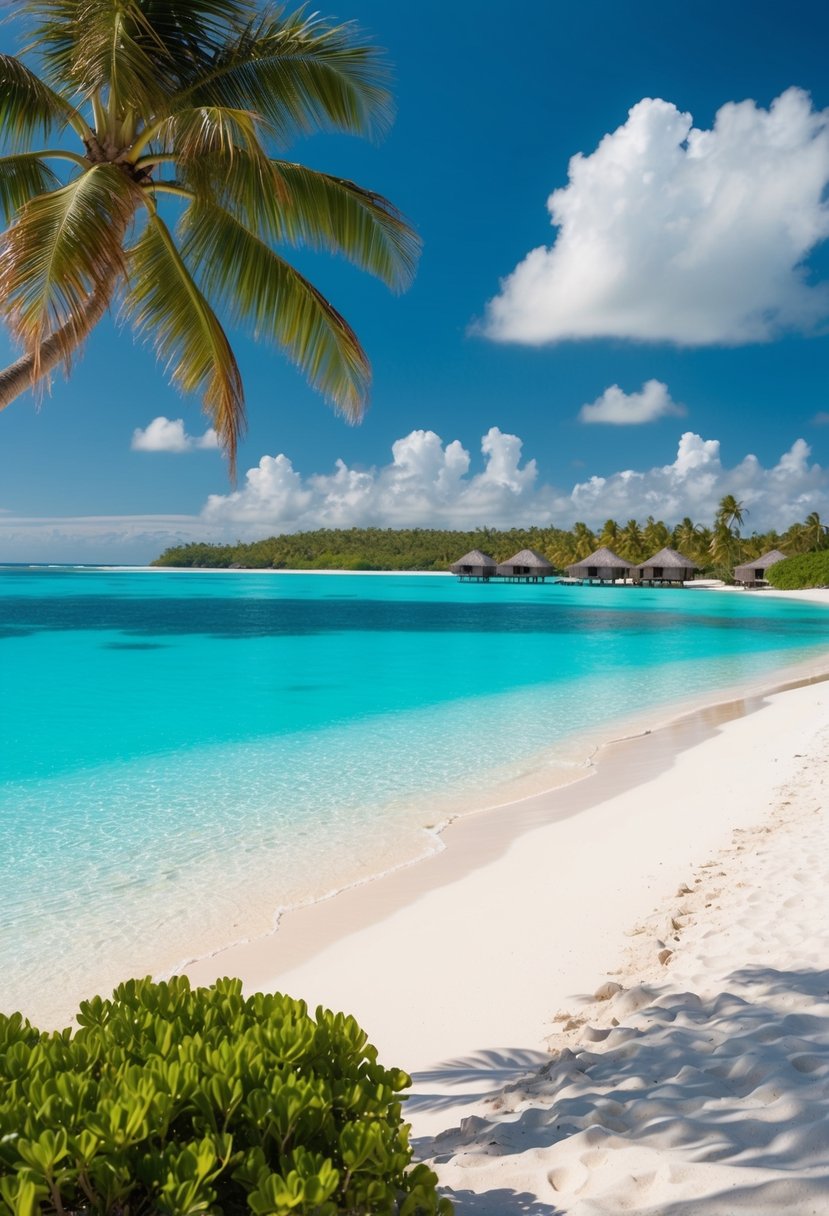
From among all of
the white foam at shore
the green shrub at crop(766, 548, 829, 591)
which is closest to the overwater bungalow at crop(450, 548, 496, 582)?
the green shrub at crop(766, 548, 829, 591)

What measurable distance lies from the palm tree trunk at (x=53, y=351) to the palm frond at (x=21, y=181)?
3.59 feet

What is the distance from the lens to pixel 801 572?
58.9 m

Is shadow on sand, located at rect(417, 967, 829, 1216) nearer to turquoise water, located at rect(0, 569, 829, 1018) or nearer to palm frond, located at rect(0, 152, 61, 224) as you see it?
turquoise water, located at rect(0, 569, 829, 1018)

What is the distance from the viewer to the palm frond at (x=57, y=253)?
14.5 feet

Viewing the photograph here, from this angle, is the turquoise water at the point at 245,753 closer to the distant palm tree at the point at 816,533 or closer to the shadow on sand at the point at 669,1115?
the shadow on sand at the point at 669,1115

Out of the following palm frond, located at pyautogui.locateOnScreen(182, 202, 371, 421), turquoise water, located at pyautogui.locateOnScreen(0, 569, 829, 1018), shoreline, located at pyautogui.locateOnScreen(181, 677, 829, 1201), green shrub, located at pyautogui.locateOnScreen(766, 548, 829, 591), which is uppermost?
palm frond, located at pyautogui.locateOnScreen(182, 202, 371, 421)

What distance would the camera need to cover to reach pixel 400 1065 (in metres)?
3.30

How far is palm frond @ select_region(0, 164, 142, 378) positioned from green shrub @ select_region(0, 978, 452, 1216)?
386 cm

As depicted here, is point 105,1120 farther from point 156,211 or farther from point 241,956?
point 156,211

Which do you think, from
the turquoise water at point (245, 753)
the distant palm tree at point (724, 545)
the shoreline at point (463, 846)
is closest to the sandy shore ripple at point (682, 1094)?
the shoreline at point (463, 846)

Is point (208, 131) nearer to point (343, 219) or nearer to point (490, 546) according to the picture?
point (343, 219)

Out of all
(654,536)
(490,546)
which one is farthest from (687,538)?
(490,546)

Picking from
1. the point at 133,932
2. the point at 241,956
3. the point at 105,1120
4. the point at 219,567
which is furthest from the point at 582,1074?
the point at 219,567

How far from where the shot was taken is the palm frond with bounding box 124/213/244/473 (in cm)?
621
